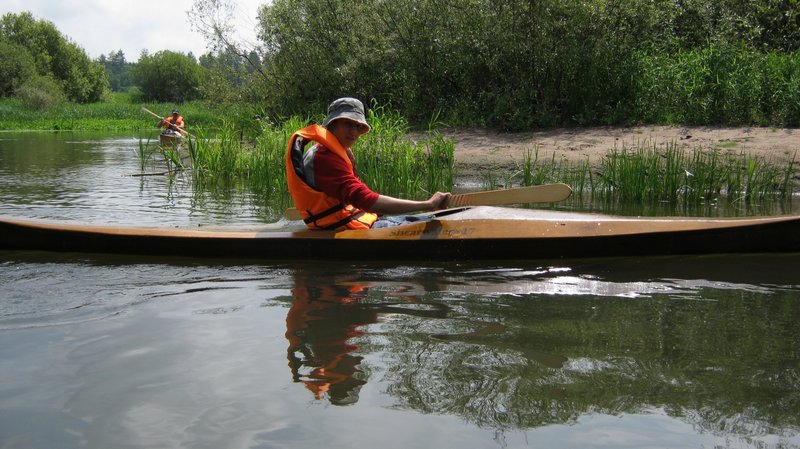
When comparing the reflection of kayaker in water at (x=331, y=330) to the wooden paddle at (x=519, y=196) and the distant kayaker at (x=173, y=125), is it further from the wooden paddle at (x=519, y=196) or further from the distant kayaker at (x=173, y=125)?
the distant kayaker at (x=173, y=125)

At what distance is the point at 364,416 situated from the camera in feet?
9.12

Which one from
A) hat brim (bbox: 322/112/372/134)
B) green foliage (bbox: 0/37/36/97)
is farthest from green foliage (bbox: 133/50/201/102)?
hat brim (bbox: 322/112/372/134)

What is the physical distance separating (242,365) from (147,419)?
1.90 ft

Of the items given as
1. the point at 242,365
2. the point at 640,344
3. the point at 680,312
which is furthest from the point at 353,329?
the point at 680,312

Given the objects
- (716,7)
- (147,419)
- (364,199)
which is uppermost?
(716,7)

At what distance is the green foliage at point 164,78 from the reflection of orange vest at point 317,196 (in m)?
69.6

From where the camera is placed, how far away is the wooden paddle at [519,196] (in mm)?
5062

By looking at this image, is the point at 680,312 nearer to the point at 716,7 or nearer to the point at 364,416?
the point at 364,416

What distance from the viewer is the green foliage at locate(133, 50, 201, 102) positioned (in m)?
72.7

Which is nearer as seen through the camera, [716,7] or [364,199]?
[364,199]

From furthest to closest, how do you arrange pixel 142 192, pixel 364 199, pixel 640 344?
pixel 142 192 < pixel 364 199 < pixel 640 344

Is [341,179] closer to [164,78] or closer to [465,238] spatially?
[465,238]

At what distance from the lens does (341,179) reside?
4836mm

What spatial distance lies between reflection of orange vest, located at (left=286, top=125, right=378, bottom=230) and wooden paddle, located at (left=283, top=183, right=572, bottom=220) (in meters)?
0.72
